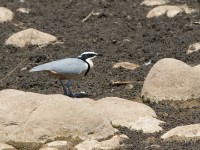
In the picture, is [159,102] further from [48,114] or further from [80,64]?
[48,114]

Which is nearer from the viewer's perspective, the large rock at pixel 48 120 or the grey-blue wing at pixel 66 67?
the large rock at pixel 48 120

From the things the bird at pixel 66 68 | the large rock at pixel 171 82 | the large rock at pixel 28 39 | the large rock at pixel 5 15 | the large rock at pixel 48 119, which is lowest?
the large rock at pixel 5 15

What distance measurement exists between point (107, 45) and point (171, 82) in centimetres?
405

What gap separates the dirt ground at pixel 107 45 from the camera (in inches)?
365

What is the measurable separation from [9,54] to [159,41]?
9.45 feet

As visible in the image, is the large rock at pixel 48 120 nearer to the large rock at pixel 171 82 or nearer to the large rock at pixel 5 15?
the large rock at pixel 171 82

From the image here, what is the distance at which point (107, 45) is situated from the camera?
13312mm

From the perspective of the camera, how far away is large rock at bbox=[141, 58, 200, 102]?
934 centimetres

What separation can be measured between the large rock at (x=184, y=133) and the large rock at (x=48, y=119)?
37 centimetres

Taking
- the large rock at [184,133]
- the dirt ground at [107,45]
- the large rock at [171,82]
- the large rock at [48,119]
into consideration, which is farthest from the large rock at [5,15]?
the large rock at [184,133]

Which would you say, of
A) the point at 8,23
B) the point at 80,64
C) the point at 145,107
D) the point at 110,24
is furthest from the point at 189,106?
the point at 8,23

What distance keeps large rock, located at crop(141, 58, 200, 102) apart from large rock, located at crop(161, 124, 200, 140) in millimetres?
1537

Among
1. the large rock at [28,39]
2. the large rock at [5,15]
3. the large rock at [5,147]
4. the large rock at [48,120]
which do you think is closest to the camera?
the large rock at [5,147]

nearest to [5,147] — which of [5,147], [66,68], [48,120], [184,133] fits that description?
[5,147]
